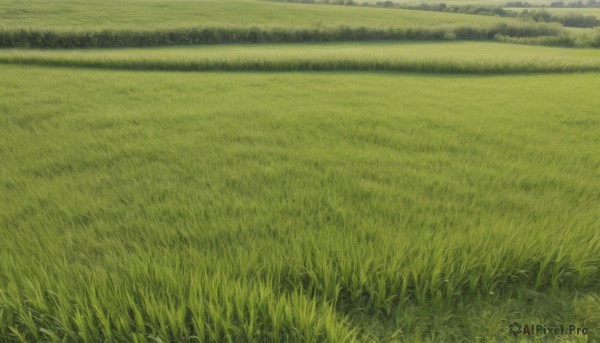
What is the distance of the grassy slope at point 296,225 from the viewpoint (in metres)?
1.37

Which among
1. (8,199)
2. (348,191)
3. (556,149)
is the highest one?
(556,149)

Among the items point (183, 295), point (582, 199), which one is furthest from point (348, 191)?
point (582, 199)

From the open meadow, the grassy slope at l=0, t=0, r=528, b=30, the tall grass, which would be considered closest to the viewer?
the open meadow

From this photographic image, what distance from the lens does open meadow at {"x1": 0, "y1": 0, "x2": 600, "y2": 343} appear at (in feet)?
4.47

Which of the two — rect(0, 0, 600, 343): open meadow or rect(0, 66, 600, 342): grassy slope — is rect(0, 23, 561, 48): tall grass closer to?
rect(0, 0, 600, 343): open meadow

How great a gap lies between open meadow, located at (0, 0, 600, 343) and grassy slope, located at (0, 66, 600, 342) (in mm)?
14

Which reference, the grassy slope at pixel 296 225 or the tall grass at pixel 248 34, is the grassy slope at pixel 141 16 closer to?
the tall grass at pixel 248 34

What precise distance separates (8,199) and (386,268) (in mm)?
2782

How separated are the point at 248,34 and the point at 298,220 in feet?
59.7

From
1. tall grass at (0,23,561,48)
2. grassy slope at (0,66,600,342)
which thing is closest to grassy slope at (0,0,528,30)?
tall grass at (0,23,561,48)

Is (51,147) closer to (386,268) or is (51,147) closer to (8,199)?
(8,199)

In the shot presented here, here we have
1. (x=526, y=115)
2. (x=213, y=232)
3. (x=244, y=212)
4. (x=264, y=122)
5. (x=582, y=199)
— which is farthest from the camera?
(x=526, y=115)

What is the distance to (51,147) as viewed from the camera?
3.27 m

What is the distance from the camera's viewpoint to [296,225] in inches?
77.3
